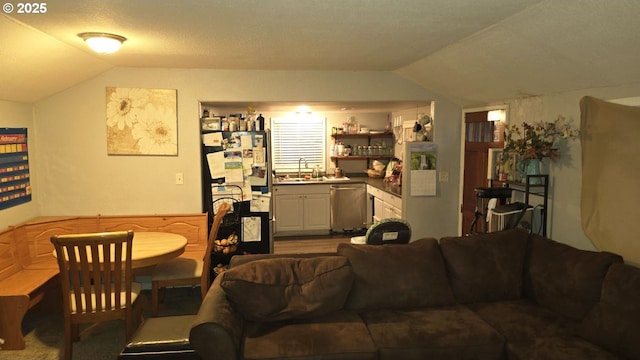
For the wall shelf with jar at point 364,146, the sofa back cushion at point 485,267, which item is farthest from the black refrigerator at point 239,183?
the wall shelf with jar at point 364,146

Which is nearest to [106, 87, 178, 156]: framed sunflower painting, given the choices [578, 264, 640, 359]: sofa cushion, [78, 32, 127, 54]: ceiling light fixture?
[78, 32, 127, 54]: ceiling light fixture

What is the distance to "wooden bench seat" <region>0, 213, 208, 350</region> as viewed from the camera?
130 inches

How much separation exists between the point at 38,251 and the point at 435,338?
142 inches

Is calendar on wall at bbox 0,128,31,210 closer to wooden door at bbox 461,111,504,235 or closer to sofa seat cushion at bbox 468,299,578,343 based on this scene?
sofa seat cushion at bbox 468,299,578,343

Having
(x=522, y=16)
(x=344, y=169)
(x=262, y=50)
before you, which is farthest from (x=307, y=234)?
(x=522, y=16)

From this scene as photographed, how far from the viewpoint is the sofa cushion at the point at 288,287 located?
8.79ft

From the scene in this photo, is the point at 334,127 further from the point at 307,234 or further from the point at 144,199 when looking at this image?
the point at 144,199

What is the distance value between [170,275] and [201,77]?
2002 mm

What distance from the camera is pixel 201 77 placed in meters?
4.47

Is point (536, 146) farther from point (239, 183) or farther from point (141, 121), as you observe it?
point (141, 121)

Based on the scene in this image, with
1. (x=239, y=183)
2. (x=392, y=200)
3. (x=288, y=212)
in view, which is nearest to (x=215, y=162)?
(x=239, y=183)

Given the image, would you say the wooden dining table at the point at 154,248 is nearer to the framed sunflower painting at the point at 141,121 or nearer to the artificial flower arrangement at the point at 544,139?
the framed sunflower painting at the point at 141,121

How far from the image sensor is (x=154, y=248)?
3568 mm

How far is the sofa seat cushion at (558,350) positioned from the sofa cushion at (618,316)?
0.19 feet
